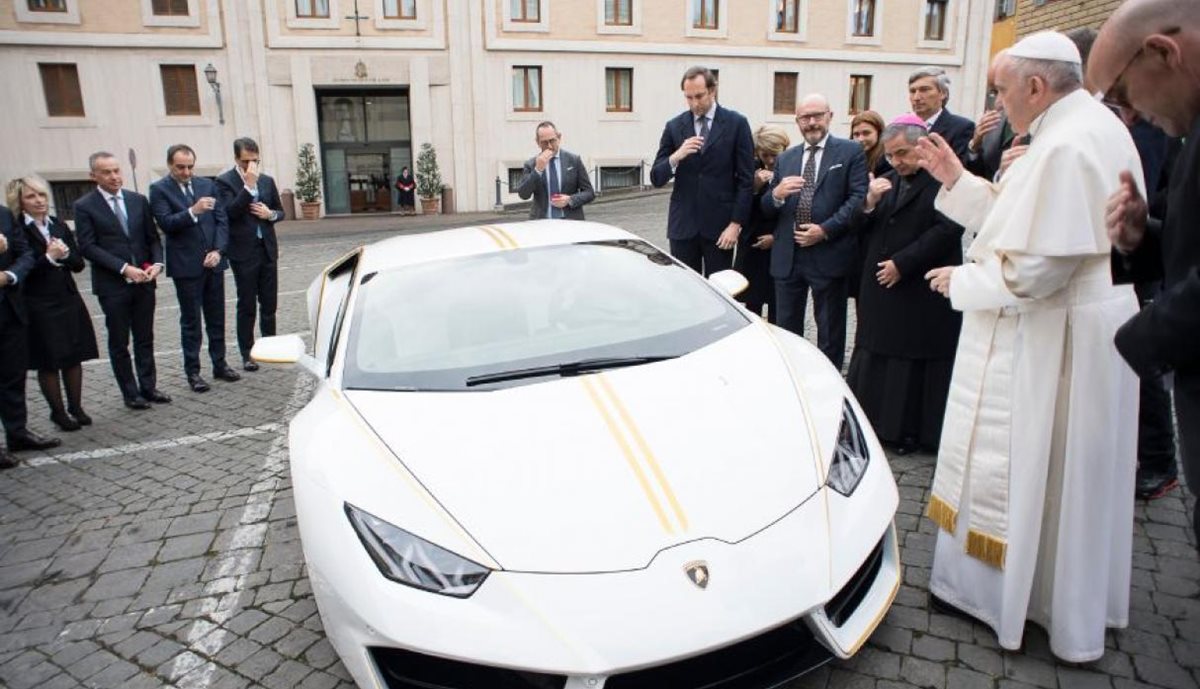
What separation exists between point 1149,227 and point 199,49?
28414 mm

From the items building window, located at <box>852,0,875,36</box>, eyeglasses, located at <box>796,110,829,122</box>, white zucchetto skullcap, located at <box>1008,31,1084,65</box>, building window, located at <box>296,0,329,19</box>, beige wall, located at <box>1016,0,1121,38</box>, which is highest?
building window, located at <box>852,0,875,36</box>

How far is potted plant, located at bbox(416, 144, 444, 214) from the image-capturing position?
25969mm

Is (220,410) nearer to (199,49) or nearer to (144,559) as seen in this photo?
(144,559)

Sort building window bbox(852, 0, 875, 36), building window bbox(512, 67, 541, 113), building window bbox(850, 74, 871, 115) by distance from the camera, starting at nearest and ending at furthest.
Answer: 1. building window bbox(512, 67, 541, 113)
2. building window bbox(852, 0, 875, 36)
3. building window bbox(850, 74, 871, 115)

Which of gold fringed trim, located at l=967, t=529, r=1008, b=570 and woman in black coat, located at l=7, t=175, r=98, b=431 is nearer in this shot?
gold fringed trim, located at l=967, t=529, r=1008, b=570

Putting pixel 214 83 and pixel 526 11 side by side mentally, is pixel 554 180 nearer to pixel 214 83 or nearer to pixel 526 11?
pixel 214 83

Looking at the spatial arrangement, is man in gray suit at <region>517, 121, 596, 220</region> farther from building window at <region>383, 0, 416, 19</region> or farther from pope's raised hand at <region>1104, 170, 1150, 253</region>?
building window at <region>383, 0, 416, 19</region>

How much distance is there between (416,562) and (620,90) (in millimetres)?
27846

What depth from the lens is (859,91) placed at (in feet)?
100

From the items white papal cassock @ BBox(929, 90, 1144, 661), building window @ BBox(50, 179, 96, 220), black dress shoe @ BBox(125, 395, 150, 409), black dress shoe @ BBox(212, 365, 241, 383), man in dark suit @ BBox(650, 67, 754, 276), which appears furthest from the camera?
→ building window @ BBox(50, 179, 96, 220)

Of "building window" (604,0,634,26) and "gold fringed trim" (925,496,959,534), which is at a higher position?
"building window" (604,0,634,26)

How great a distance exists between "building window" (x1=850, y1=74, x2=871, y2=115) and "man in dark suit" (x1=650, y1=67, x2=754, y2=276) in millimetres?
27392

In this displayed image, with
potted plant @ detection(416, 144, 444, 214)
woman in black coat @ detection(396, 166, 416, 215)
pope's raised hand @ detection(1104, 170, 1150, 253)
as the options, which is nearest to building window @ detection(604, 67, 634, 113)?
potted plant @ detection(416, 144, 444, 214)

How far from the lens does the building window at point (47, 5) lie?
23.7 metres
